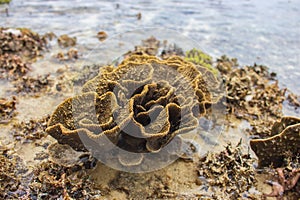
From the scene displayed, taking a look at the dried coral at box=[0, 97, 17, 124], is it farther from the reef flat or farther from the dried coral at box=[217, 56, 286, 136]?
the dried coral at box=[217, 56, 286, 136]

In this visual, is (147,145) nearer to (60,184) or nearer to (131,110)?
(131,110)

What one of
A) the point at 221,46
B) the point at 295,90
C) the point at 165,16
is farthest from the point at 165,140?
the point at 165,16

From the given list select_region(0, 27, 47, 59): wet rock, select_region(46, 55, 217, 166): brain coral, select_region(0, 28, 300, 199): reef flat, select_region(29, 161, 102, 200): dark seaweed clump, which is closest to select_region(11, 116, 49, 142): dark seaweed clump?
select_region(0, 28, 300, 199): reef flat

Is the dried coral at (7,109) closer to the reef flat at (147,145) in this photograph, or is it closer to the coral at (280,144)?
the reef flat at (147,145)

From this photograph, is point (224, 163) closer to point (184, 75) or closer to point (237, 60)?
point (184, 75)

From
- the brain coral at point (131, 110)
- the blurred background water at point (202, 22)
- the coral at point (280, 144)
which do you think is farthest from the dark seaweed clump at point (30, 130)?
the blurred background water at point (202, 22)
